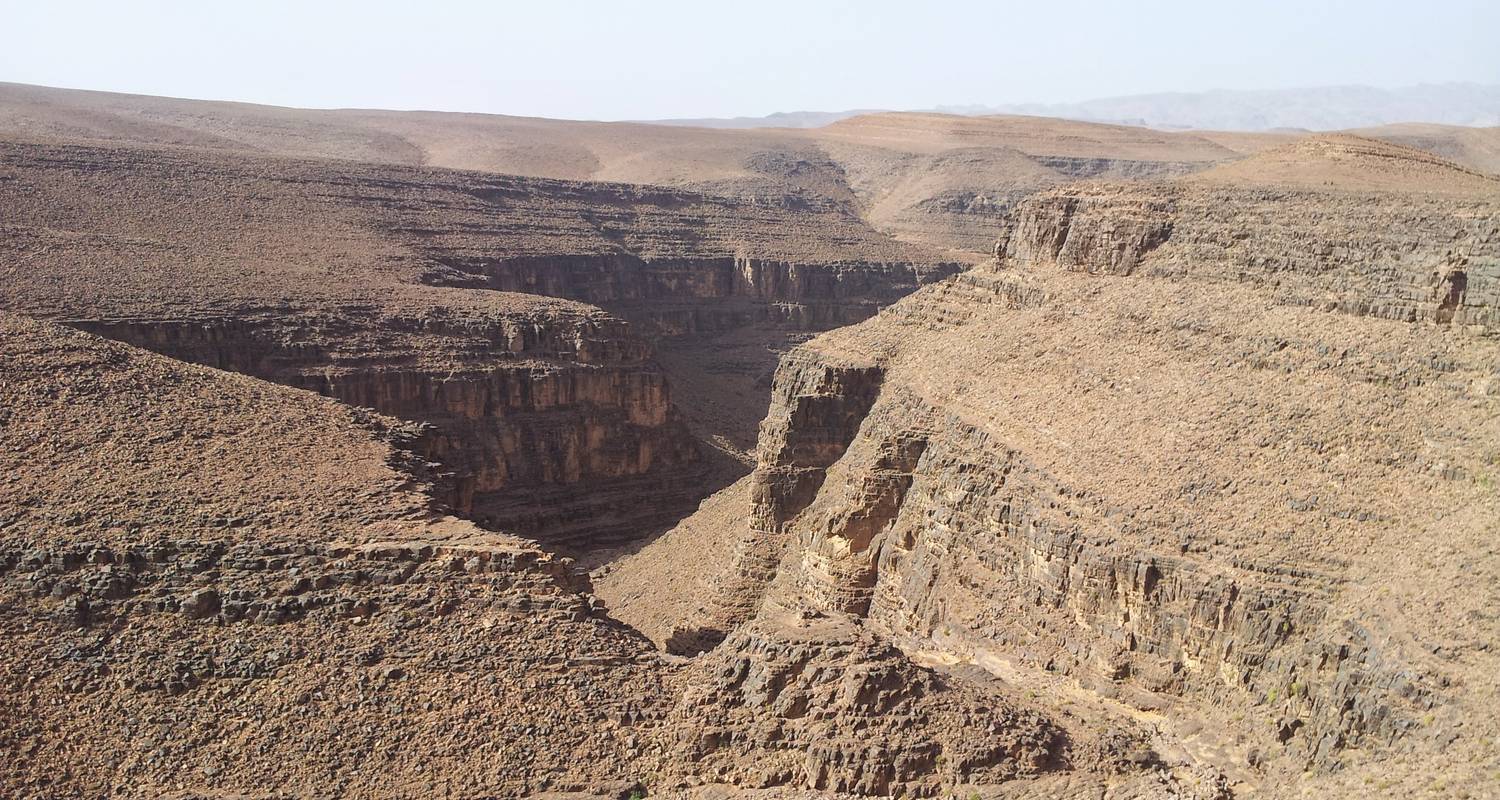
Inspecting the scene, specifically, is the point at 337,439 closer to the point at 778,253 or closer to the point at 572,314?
the point at 572,314

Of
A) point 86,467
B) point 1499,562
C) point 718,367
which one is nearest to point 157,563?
point 86,467

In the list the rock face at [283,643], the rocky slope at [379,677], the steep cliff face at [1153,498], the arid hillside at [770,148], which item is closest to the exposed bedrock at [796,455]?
the steep cliff face at [1153,498]

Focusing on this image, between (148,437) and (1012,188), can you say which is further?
(1012,188)

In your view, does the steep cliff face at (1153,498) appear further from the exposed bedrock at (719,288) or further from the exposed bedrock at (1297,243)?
the exposed bedrock at (719,288)

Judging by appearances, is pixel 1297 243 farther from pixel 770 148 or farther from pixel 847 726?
pixel 770 148

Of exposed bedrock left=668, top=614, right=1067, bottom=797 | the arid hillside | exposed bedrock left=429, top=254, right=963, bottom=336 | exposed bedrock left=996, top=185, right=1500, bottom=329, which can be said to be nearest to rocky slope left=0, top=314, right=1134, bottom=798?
exposed bedrock left=668, top=614, right=1067, bottom=797

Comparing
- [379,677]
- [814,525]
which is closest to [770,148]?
[814,525]
